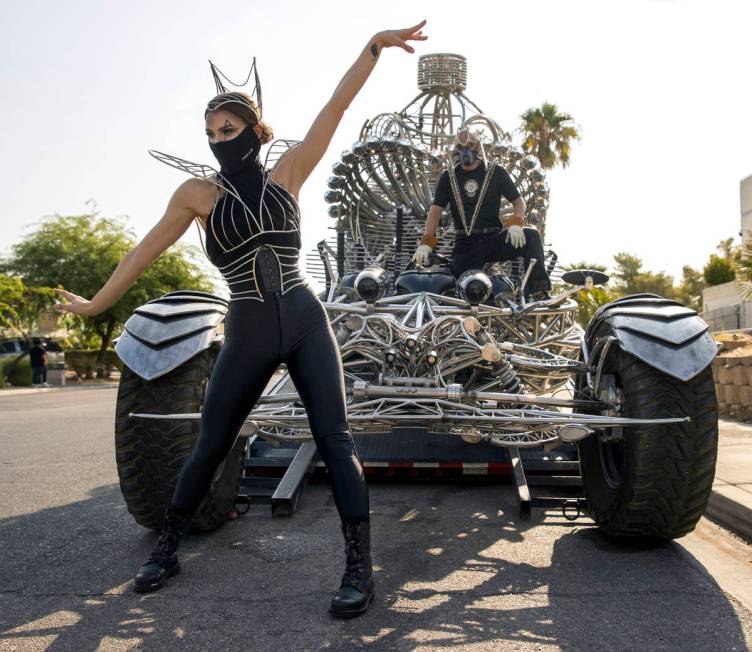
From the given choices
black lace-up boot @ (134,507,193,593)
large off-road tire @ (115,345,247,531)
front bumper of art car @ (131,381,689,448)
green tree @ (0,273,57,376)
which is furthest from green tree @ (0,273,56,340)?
black lace-up boot @ (134,507,193,593)

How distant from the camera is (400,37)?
12.4 feet

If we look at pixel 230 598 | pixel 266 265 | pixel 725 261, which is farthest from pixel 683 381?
pixel 725 261

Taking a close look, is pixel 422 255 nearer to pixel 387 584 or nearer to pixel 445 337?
pixel 445 337

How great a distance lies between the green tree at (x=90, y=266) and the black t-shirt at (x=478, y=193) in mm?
28442

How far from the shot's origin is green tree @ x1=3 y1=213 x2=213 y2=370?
1347 inches

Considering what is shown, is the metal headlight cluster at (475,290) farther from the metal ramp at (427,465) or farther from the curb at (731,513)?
the curb at (731,513)

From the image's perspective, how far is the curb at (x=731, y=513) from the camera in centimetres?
514

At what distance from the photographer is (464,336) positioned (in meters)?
4.57

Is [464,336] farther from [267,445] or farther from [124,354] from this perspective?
[267,445]

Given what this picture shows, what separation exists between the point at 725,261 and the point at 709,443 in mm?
38772

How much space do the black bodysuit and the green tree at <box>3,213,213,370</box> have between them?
1222 inches

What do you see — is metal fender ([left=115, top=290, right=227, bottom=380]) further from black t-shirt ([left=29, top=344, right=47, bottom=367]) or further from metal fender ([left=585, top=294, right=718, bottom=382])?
black t-shirt ([left=29, top=344, right=47, bottom=367])

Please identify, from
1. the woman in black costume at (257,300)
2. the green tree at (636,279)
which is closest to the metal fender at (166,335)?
the woman in black costume at (257,300)

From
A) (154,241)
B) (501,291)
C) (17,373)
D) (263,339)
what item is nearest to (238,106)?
(154,241)
